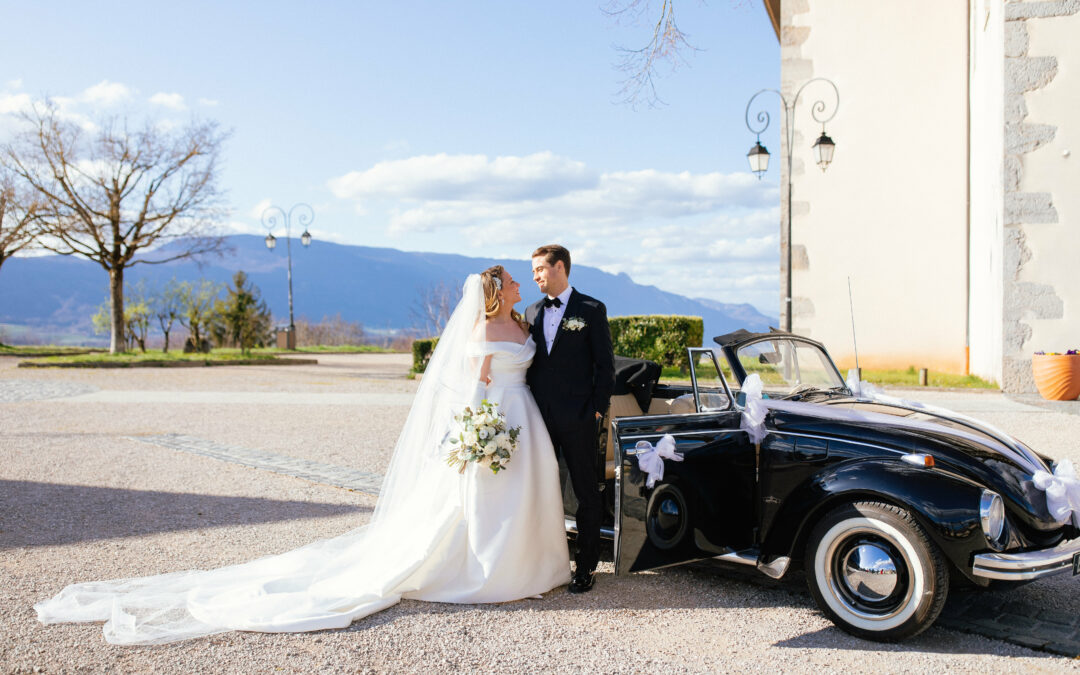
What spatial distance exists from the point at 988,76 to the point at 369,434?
41.6 ft

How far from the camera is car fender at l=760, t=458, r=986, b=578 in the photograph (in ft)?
11.4

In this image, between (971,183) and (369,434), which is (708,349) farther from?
(971,183)

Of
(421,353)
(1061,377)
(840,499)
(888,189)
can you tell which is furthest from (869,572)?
(421,353)

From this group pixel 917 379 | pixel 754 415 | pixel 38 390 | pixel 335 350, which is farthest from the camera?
pixel 335 350

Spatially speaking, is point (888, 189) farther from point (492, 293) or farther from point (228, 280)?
point (228, 280)

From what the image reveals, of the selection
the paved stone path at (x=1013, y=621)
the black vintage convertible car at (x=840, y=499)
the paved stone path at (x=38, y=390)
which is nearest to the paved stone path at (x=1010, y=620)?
the paved stone path at (x=1013, y=621)

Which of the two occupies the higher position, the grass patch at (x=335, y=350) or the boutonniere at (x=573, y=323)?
the boutonniere at (x=573, y=323)

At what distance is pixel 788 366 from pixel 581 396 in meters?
1.29

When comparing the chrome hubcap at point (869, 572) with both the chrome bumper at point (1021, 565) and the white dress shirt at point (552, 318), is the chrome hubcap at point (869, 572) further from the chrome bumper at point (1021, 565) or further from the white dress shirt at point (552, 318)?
the white dress shirt at point (552, 318)

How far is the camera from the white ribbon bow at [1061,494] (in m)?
3.69

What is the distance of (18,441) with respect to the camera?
9.71m

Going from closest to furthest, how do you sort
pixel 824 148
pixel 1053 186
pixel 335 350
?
1. pixel 1053 186
2. pixel 824 148
3. pixel 335 350

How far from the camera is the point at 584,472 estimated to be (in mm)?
4535

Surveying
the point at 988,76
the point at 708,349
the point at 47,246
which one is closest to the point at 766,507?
the point at 708,349
